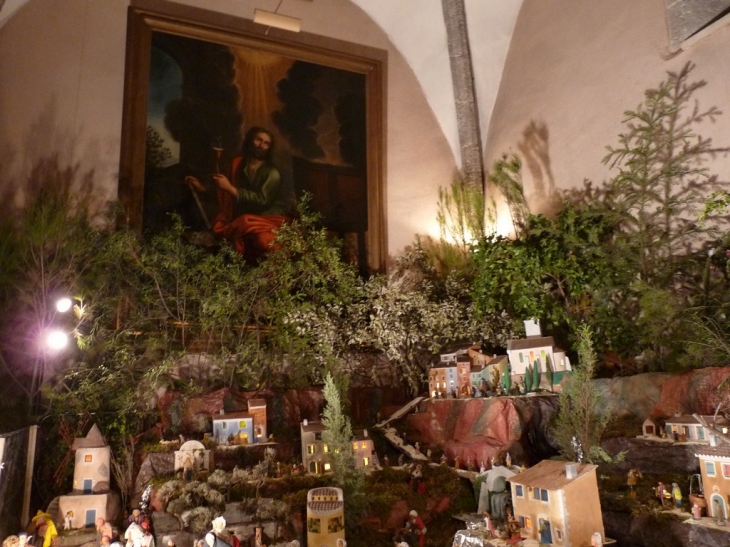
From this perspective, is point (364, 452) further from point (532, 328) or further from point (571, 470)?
point (532, 328)

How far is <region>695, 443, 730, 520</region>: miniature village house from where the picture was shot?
5004 mm

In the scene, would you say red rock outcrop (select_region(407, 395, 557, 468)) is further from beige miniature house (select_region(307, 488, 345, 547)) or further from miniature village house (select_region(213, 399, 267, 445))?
miniature village house (select_region(213, 399, 267, 445))

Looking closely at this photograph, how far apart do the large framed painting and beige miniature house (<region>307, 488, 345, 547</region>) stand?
586cm

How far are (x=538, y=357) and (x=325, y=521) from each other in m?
4.14

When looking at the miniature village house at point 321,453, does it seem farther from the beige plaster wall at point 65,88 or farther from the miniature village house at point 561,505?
the beige plaster wall at point 65,88

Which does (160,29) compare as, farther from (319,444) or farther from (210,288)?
(319,444)

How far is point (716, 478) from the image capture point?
5.08 m

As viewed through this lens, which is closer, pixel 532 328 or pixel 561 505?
pixel 561 505

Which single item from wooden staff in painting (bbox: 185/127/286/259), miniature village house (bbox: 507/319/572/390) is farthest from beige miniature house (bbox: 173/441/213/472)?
miniature village house (bbox: 507/319/572/390)

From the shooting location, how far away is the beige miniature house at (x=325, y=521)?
5520 millimetres

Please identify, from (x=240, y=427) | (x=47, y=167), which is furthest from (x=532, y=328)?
(x=47, y=167)

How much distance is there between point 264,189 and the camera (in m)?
11.1

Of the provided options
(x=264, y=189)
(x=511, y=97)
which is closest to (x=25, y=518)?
(x=264, y=189)

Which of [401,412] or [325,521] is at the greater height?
[401,412]
